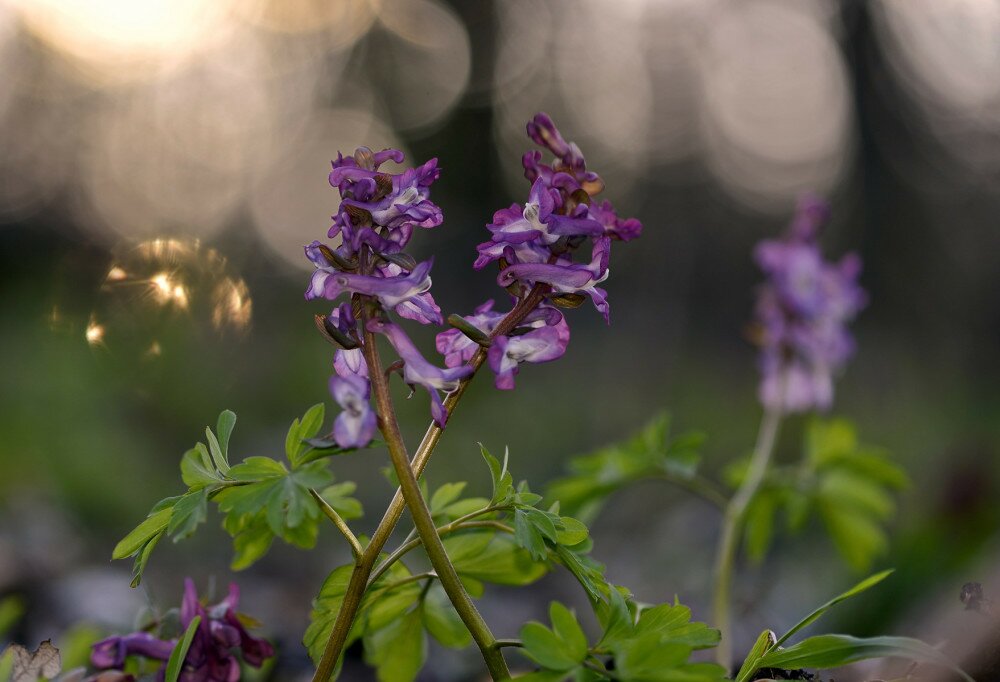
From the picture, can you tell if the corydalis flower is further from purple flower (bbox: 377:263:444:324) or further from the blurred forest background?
the blurred forest background

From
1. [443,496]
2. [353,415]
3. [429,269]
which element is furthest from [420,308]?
[443,496]

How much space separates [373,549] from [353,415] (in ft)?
0.72

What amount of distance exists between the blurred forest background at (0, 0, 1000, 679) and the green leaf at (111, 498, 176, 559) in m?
0.83

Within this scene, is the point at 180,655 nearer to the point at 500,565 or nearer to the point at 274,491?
the point at 274,491

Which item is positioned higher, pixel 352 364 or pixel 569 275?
pixel 569 275

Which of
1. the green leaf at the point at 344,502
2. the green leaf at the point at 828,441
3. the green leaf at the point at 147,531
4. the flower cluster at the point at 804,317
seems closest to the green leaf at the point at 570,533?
the green leaf at the point at 344,502

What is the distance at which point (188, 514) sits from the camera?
1.11 m

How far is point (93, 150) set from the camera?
44.6 feet

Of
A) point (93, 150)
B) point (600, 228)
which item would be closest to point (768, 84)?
point (93, 150)

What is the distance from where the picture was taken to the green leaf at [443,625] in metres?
1.46

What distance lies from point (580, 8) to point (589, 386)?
11.5 metres

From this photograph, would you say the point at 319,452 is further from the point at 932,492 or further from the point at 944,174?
the point at 944,174

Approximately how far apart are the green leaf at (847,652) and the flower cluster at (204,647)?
888mm

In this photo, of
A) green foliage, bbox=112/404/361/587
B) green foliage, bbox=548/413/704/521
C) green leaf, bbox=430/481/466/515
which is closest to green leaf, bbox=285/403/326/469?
green foliage, bbox=112/404/361/587
